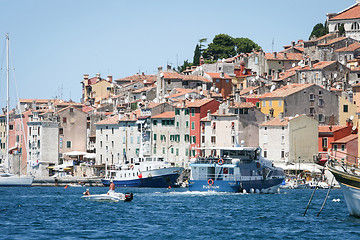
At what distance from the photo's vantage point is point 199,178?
270 ft

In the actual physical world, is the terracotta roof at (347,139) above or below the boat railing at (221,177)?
above

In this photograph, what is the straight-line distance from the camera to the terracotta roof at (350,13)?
15654 centimetres

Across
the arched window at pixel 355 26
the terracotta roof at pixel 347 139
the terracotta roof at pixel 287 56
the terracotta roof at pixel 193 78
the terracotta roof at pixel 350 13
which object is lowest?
the terracotta roof at pixel 347 139

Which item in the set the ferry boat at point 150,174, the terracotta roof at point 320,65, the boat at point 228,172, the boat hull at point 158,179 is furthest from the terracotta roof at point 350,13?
the boat at point 228,172

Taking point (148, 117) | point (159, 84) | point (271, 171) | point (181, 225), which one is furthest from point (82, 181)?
point (181, 225)

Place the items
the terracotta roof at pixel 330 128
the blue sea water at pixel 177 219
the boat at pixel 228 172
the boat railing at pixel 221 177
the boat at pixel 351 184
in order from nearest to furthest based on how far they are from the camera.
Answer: the blue sea water at pixel 177 219 < the boat at pixel 351 184 < the boat at pixel 228 172 < the boat railing at pixel 221 177 < the terracotta roof at pixel 330 128

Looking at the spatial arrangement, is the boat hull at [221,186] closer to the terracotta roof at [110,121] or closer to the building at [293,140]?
the building at [293,140]

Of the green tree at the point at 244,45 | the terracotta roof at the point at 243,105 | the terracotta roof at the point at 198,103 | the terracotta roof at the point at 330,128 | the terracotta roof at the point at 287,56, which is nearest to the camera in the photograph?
the terracotta roof at the point at 330,128

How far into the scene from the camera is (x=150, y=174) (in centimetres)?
10400

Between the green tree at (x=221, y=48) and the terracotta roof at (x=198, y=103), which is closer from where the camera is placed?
the terracotta roof at (x=198, y=103)

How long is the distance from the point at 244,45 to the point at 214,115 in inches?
2788

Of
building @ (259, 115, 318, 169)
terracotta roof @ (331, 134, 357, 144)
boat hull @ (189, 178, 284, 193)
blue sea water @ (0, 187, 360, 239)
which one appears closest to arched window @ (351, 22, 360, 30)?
building @ (259, 115, 318, 169)

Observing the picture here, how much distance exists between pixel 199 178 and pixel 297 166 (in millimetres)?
27437

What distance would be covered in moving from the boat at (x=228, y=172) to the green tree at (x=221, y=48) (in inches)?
3782
